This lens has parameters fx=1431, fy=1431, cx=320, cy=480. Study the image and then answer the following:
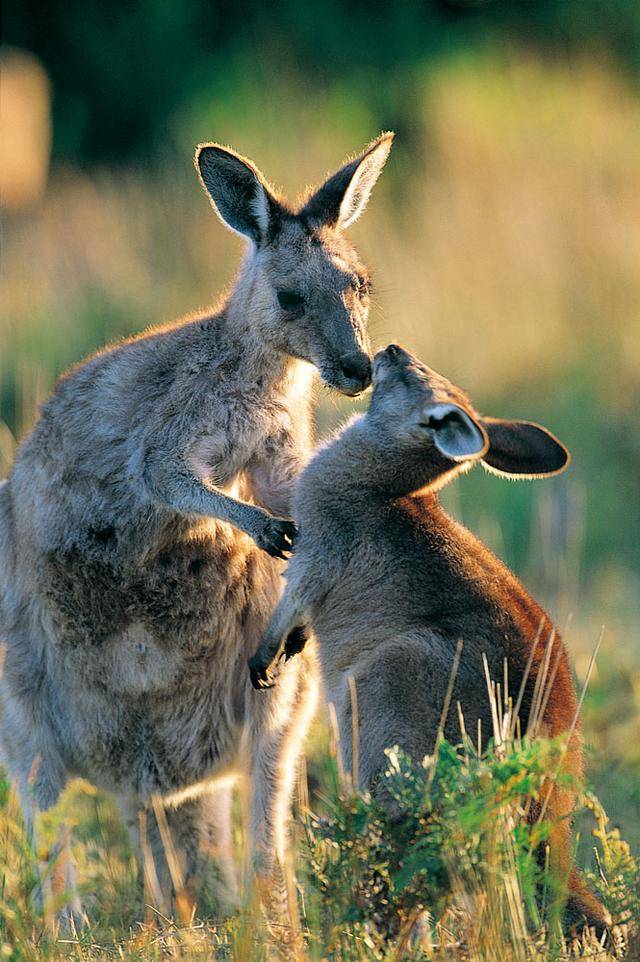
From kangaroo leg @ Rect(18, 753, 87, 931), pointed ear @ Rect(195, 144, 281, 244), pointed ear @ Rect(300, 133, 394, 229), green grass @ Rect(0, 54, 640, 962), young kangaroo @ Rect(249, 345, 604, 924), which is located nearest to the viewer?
green grass @ Rect(0, 54, 640, 962)

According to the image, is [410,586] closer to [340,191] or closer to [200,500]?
[200,500]

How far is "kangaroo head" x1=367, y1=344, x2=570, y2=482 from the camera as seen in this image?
4.11m

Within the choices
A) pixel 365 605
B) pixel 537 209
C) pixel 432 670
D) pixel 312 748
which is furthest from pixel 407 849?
pixel 537 209

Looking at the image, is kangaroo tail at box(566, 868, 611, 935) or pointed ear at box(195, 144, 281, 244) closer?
kangaroo tail at box(566, 868, 611, 935)

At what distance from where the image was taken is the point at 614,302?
11.0 meters

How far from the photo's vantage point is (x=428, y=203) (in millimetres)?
12805

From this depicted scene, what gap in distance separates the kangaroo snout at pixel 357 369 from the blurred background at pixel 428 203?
168 centimetres

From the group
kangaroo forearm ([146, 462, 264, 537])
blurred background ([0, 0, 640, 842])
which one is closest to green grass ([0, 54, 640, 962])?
blurred background ([0, 0, 640, 842])

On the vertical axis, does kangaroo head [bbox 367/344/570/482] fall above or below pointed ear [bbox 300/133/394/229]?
below

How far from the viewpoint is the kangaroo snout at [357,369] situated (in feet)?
14.2

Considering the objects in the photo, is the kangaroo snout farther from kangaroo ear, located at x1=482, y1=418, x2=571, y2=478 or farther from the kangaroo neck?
kangaroo ear, located at x1=482, y1=418, x2=571, y2=478

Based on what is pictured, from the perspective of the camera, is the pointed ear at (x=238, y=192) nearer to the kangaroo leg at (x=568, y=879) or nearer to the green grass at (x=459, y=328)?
the green grass at (x=459, y=328)

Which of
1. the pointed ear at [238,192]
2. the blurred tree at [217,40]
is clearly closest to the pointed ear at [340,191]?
the pointed ear at [238,192]

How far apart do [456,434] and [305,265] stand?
3.30 ft
